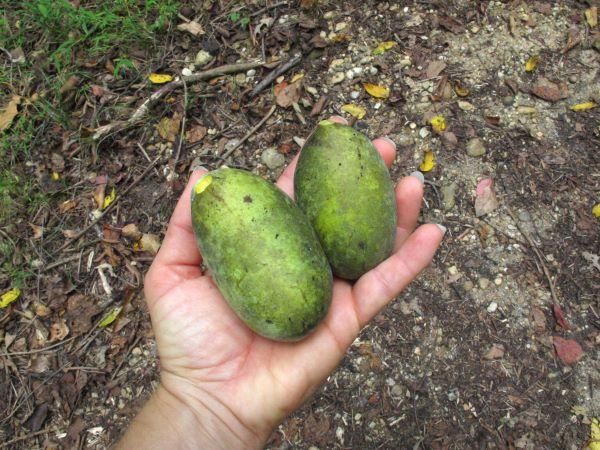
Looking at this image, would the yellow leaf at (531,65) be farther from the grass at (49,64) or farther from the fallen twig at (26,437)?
the fallen twig at (26,437)

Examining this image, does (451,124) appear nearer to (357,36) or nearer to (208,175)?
(357,36)

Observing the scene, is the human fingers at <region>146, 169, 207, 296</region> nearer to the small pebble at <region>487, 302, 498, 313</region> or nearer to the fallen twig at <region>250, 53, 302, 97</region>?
the fallen twig at <region>250, 53, 302, 97</region>

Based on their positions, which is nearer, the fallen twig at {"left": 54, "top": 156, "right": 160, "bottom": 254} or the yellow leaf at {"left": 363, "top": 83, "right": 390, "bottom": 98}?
the fallen twig at {"left": 54, "top": 156, "right": 160, "bottom": 254}

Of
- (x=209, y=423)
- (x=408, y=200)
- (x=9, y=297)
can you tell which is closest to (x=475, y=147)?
(x=408, y=200)

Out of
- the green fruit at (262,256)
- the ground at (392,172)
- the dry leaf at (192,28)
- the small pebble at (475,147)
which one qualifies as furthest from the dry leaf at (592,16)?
the green fruit at (262,256)

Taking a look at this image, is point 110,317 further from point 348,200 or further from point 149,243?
point 348,200

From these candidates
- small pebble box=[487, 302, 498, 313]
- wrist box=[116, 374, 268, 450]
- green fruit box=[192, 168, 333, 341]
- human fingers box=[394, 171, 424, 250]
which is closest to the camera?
green fruit box=[192, 168, 333, 341]

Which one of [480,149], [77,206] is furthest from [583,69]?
[77,206]

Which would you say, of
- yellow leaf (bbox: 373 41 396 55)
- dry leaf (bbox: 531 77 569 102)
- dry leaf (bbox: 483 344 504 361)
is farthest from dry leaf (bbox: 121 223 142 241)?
dry leaf (bbox: 531 77 569 102)
